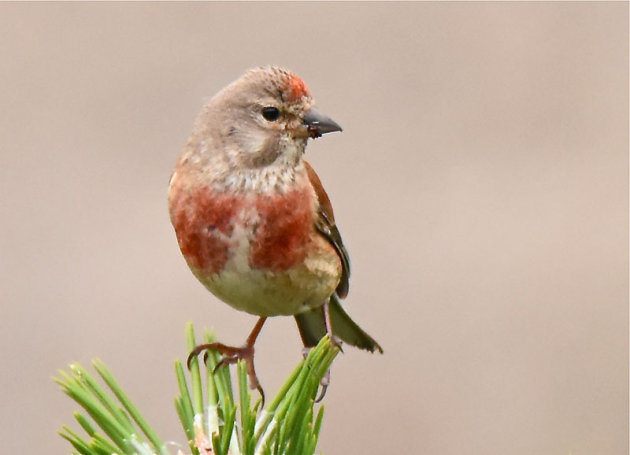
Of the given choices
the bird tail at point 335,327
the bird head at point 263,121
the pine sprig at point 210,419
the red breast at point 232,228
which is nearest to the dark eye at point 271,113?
the bird head at point 263,121

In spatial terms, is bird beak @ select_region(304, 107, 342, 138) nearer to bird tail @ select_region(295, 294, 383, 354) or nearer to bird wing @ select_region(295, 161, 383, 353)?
bird wing @ select_region(295, 161, 383, 353)

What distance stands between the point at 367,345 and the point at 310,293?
26 cm

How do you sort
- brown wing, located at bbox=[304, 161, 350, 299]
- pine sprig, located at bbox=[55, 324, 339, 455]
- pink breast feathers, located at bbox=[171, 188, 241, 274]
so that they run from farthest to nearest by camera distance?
brown wing, located at bbox=[304, 161, 350, 299] < pink breast feathers, located at bbox=[171, 188, 241, 274] < pine sprig, located at bbox=[55, 324, 339, 455]

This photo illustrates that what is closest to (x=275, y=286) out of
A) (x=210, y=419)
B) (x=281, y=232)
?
(x=281, y=232)

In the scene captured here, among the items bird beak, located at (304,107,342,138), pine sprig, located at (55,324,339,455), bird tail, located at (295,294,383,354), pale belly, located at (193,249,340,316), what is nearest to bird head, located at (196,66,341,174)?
bird beak, located at (304,107,342,138)

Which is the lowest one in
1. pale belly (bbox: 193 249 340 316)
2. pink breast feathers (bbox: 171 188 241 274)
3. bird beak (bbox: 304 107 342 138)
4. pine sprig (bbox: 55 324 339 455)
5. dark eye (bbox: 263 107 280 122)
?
pine sprig (bbox: 55 324 339 455)

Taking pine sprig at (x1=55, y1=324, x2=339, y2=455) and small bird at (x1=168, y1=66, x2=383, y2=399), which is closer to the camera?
pine sprig at (x1=55, y1=324, x2=339, y2=455)

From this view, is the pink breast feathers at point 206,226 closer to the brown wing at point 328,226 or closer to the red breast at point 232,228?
the red breast at point 232,228

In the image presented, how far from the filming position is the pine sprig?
145cm

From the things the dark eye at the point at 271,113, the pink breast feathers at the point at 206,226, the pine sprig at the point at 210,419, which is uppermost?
the dark eye at the point at 271,113

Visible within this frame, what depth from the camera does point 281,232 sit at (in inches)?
100

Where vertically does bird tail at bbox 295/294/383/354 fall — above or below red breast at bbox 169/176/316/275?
below

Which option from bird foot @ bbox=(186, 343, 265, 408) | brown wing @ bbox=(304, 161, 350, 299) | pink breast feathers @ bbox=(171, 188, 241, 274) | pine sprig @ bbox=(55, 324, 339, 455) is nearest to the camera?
pine sprig @ bbox=(55, 324, 339, 455)

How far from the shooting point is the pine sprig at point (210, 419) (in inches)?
57.2
